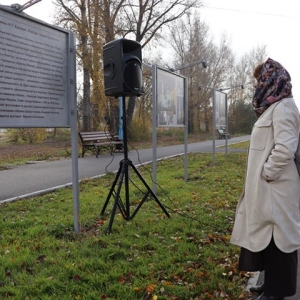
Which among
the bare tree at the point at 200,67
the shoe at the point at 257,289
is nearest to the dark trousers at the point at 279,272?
the shoe at the point at 257,289

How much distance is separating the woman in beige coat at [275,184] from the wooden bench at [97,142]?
→ 12324 millimetres

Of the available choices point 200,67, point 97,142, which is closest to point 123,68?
point 97,142

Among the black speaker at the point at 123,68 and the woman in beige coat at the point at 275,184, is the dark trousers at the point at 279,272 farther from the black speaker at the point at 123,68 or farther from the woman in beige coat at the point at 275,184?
the black speaker at the point at 123,68

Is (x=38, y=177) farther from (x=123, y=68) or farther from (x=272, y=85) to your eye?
(x=272, y=85)

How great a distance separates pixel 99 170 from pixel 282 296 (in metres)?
8.47

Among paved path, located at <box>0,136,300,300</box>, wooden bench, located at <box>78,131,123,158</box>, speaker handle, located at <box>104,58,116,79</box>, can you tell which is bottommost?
paved path, located at <box>0,136,300,300</box>

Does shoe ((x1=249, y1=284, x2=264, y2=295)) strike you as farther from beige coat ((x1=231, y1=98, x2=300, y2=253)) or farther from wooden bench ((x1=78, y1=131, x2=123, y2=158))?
wooden bench ((x1=78, y1=131, x2=123, y2=158))

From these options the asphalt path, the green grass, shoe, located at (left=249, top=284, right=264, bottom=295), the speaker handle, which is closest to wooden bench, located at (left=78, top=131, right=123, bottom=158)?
the asphalt path

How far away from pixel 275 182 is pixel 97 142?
13.4 meters

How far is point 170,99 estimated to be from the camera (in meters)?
7.57

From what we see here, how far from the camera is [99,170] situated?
11.0 meters

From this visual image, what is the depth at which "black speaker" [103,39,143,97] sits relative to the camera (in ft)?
15.0

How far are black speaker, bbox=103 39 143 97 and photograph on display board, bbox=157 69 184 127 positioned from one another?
7.23 ft

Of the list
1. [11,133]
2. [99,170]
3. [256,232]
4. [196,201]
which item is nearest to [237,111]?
[11,133]
